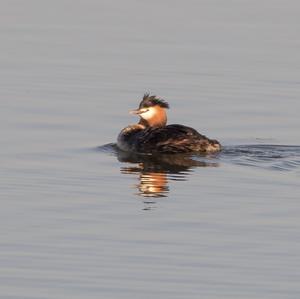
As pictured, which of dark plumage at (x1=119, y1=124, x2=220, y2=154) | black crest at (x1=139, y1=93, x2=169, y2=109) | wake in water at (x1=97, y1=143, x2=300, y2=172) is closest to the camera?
wake in water at (x1=97, y1=143, x2=300, y2=172)

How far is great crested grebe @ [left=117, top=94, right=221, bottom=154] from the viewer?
58.3 ft

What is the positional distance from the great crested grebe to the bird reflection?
0.10m

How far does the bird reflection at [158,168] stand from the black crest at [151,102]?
51.2 inches

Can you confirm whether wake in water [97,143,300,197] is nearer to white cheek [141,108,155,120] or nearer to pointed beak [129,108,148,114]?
pointed beak [129,108,148,114]

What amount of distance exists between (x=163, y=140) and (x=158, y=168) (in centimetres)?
109

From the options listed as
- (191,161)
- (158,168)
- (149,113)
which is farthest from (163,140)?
(149,113)

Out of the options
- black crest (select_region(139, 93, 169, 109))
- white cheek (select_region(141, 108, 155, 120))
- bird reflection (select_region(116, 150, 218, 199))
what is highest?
black crest (select_region(139, 93, 169, 109))

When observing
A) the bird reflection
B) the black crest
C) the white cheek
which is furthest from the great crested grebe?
the white cheek

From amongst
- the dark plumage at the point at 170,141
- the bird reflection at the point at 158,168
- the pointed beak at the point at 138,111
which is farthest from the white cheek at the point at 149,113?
the bird reflection at the point at 158,168

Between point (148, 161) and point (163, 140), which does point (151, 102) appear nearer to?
point (163, 140)

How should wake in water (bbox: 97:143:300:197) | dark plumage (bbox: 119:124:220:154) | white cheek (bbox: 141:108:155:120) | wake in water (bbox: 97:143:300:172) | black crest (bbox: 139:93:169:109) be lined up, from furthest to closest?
white cheek (bbox: 141:108:155:120) → black crest (bbox: 139:93:169:109) → dark plumage (bbox: 119:124:220:154) → wake in water (bbox: 97:143:300:172) → wake in water (bbox: 97:143:300:197)

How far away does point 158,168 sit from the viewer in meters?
17.3

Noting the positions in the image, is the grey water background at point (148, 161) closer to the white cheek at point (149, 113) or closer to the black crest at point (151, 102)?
the white cheek at point (149, 113)

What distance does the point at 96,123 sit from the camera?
1941cm
